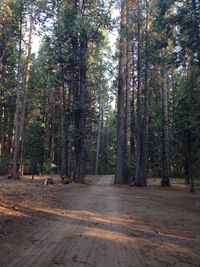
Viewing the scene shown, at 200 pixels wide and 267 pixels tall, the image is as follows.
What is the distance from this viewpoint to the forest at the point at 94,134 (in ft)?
27.1

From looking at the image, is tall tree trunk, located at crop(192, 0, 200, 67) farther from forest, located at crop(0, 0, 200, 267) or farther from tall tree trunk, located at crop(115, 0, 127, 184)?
tall tree trunk, located at crop(115, 0, 127, 184)

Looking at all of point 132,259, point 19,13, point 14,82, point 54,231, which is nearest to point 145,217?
point 54,231

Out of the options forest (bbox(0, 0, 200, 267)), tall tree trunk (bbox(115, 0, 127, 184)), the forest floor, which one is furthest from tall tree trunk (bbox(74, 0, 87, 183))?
the forest floor

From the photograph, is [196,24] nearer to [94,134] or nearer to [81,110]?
[81,110]

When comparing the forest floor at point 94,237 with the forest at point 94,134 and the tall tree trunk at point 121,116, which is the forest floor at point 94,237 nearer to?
the forest at point 94,134

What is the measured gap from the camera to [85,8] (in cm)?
3098

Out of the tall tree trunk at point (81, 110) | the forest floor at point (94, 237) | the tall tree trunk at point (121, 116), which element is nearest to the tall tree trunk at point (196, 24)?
the forest floor at point (94, 237)

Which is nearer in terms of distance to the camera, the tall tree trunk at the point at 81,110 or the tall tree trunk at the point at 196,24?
the tall tree trunk at the point at 196,24

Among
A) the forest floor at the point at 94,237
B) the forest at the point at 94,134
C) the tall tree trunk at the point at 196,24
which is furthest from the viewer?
the tall tree trunk at the point at 196,24

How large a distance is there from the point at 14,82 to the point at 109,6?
18.6 meters

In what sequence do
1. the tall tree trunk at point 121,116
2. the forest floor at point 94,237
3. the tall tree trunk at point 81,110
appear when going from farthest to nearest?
the tall tree trunk at point 121,116 → the tall tree trunk at point 81,110 → the forest floor at point 94,237

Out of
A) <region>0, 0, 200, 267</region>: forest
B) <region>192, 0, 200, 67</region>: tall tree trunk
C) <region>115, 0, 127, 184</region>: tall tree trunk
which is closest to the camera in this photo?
<region>0, 0, 200, 267</region>: forest

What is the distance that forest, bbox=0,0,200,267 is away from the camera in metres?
8.27

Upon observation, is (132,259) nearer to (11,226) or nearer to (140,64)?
(11,226)
